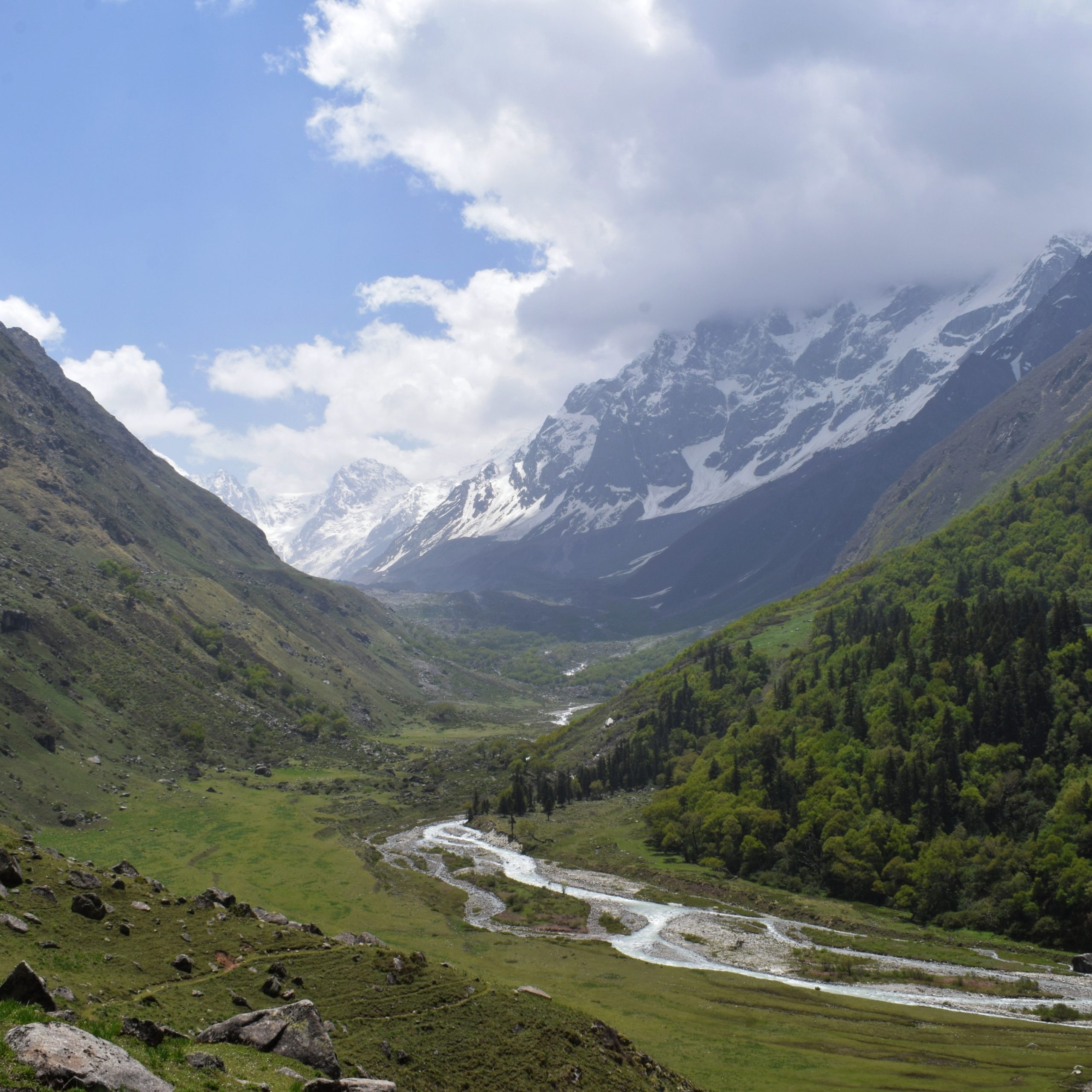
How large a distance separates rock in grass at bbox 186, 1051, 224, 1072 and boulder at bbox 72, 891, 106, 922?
18727 millimetres

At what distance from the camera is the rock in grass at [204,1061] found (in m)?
28.5

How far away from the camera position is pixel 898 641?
15512cm

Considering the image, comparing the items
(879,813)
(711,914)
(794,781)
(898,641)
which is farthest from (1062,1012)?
(898,641)

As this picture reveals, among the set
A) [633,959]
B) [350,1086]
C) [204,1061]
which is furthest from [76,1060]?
[633,959]

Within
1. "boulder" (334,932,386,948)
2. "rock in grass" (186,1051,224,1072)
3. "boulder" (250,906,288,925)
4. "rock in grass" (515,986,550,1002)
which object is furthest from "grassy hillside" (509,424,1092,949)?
"rock in grass" (186,1051,224,1072)

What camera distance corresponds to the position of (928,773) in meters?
117

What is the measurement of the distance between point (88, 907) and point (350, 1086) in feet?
75.8

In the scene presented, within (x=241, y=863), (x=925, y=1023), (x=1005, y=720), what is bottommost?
(x=241, y=863)

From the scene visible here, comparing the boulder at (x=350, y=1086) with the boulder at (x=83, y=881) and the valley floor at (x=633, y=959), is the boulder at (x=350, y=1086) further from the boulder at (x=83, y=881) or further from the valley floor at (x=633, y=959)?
the boulder at (x=83, y=881)

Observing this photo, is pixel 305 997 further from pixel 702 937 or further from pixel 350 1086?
pixel 702 937

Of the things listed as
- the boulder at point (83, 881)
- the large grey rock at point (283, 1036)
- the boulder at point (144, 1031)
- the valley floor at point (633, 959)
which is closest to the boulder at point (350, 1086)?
the large grey rock at point (283, 1036)

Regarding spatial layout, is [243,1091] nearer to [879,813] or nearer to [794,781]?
[879,813]

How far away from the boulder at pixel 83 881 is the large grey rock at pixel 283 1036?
17473 millimetres

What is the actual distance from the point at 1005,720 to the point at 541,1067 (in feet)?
349
